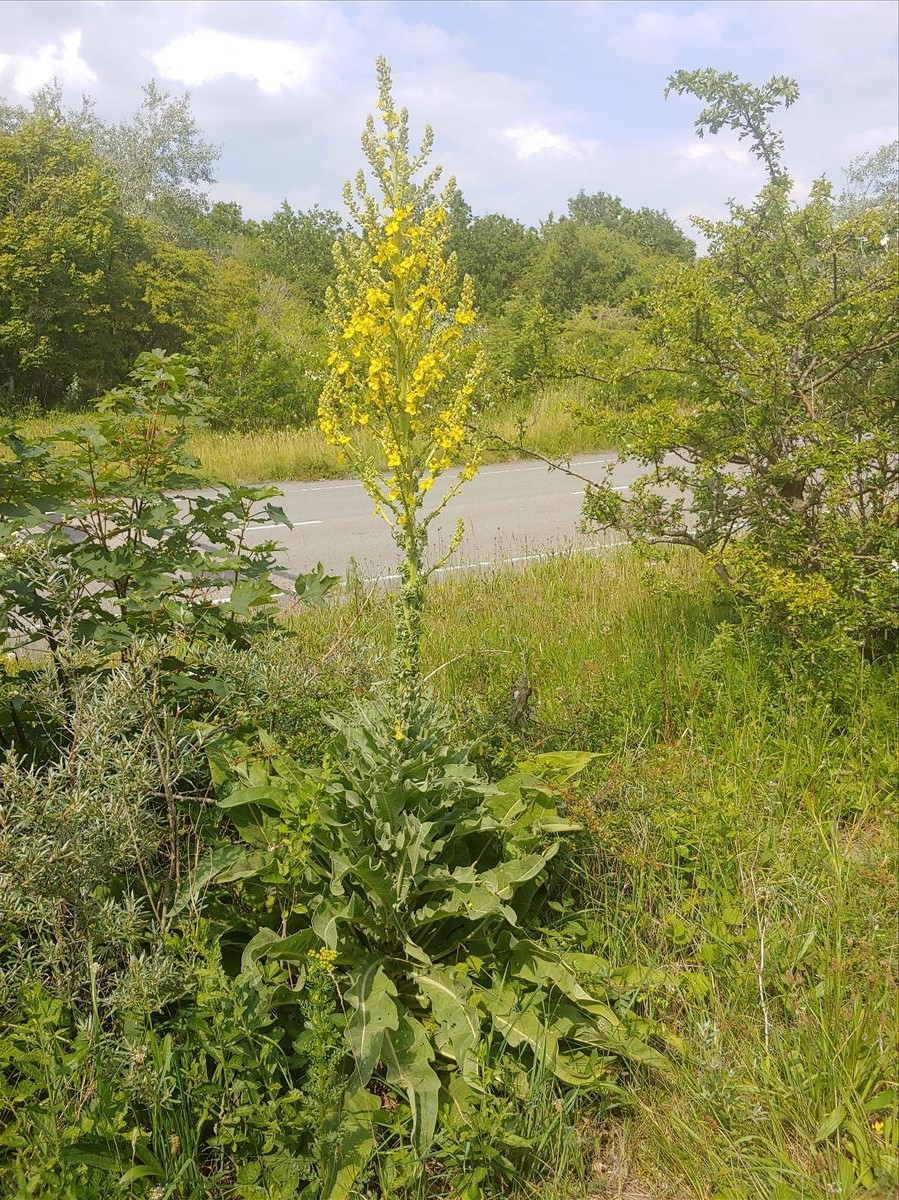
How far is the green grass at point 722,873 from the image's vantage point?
2.10 meters

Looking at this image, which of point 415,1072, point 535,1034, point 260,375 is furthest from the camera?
point 260,375

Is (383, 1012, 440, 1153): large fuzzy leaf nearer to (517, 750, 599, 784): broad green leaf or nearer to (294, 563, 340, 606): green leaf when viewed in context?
(517, 750, 599, 784): broad green leaf

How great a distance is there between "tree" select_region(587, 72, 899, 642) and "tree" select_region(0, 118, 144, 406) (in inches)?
672

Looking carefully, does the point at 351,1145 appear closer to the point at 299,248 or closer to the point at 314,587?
the point at 314,587

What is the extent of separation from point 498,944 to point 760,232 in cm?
387

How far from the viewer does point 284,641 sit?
118 inches

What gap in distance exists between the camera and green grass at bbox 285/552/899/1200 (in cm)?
210

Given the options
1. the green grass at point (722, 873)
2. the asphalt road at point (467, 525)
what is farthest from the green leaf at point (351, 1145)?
the asphalt road at point (467, 525)

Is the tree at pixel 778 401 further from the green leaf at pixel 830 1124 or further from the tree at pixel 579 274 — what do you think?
the tree at pixel 579 274

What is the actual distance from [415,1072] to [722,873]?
124 cm

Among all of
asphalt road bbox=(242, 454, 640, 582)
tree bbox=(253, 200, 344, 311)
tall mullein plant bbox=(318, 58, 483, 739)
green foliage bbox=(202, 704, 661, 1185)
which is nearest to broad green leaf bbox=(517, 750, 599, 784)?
green foliage bbox=(202, 704, 661, 1185)

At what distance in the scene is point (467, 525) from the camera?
986 centimetres

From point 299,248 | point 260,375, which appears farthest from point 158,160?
point 260,375

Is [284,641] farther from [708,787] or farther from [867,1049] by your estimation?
[867,1049]
